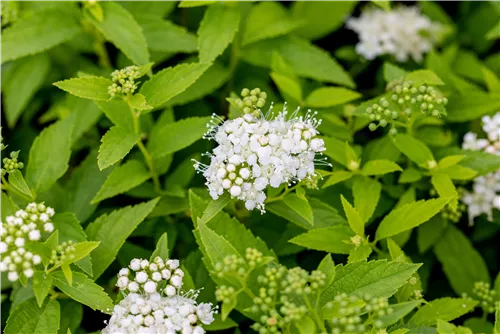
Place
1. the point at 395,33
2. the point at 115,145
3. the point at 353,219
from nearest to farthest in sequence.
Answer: the point at 115,145
the point at 353,219
the point at 395,33

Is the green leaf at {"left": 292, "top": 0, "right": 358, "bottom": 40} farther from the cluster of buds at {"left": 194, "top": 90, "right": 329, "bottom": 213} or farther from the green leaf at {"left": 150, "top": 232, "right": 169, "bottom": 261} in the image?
the green leaf at {"left": 150, "top": 232, "right": 169, "bottom": 261}

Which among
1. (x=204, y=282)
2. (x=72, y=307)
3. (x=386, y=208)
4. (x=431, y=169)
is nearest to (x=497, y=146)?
(x=431, y=169)

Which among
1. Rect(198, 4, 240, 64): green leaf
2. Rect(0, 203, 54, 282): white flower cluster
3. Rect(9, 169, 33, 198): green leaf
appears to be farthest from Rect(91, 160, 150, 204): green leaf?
Rect(198, 4, 240, 64): green leaf

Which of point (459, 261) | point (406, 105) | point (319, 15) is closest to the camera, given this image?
point (406, 105)

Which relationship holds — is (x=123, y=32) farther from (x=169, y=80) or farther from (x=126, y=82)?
(x=126, y=82)

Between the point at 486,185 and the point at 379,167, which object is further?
the point at 486,185

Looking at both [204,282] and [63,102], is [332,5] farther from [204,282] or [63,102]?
[204,282]

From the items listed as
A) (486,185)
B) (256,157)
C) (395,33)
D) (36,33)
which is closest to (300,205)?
(256,157)
